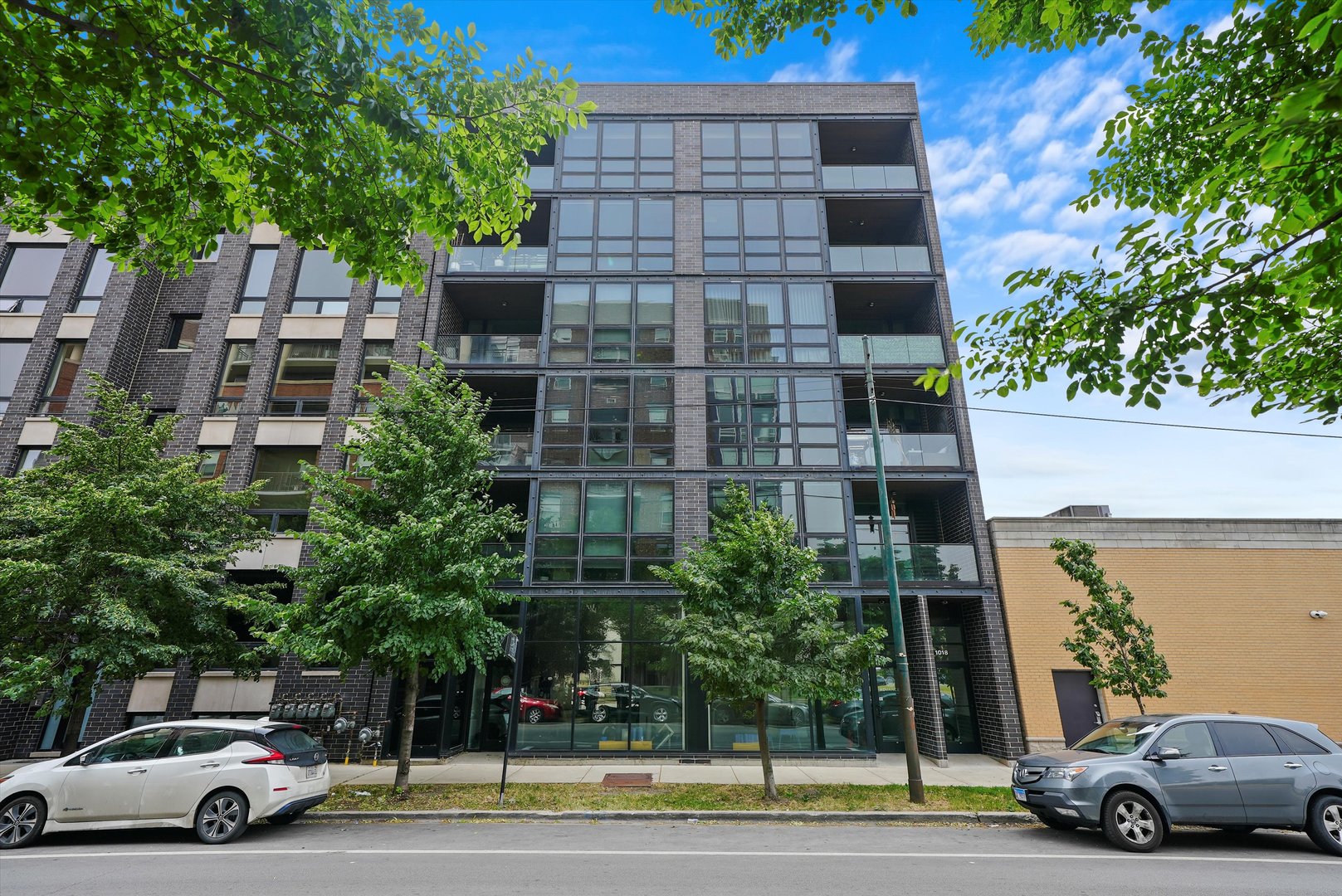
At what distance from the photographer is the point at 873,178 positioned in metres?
19.6

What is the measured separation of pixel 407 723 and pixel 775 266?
1505 centimetres

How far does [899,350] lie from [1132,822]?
12242 millimetres

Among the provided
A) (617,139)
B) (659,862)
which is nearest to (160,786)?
(659,862)

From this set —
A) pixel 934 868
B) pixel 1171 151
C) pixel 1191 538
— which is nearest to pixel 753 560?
pixel 934 868

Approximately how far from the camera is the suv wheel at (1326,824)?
798cm

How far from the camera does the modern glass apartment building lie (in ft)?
50.4

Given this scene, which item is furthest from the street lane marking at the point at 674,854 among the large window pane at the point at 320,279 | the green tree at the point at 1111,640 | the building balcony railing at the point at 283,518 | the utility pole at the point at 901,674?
the large window pane at the point at 320,279

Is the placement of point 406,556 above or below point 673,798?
above

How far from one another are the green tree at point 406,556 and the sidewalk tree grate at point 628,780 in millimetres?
3443

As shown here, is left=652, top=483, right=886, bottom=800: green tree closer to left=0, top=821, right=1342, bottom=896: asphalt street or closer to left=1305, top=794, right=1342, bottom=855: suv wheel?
left=0, top=821, right=1342, bottom=896: asphalt street

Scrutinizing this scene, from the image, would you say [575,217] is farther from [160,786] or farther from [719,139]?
[160,786]

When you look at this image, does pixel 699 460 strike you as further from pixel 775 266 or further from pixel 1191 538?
pixel 1191 538

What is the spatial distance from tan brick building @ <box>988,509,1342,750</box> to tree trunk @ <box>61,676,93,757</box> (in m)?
19.3

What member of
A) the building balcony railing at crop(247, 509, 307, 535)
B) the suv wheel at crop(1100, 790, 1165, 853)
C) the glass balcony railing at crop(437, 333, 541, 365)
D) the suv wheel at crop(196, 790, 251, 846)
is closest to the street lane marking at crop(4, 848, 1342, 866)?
the suv wheel at crop(1100, 790, 1165, 853)
